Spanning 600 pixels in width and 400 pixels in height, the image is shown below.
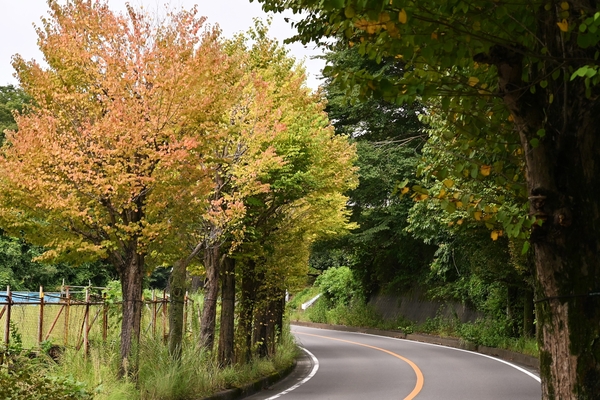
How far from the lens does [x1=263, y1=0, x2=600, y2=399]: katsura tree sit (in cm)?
506

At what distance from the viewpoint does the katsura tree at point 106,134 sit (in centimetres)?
1045

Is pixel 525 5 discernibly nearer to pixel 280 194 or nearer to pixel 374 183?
pixel 280 194

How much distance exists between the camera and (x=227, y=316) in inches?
664

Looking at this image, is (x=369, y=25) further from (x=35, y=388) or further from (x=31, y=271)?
(x=31, y=271)

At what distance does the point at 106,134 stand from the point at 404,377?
1027cm

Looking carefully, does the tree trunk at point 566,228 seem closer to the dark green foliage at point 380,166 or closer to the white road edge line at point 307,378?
the white road edge line at point 307,378

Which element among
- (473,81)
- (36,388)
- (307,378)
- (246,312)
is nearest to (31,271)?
(246,312)

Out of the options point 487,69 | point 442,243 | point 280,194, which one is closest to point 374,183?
point 442,243

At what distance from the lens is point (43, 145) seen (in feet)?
34.0

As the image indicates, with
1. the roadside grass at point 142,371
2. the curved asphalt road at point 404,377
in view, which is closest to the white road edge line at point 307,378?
the curved asphalt road at point 404,377

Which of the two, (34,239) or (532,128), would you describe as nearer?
(532,128)

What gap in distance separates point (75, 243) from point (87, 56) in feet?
8.94

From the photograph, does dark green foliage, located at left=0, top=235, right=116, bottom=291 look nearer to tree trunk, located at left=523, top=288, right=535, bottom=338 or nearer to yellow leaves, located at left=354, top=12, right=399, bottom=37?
tree trunk, located at left=523, top=288, right=535, bottom=338

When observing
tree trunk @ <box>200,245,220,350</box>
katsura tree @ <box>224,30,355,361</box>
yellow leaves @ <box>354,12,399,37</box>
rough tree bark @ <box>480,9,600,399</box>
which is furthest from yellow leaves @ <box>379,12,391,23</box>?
tree trunk @ <box>200,245,220,350</box>
